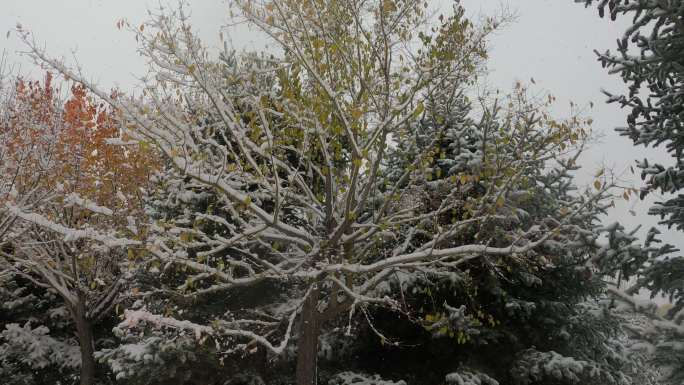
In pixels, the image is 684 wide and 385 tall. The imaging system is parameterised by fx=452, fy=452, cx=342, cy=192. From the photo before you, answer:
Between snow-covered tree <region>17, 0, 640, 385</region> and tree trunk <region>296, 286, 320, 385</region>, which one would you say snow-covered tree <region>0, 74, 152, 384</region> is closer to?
snow-covered tree <region>17, 0, 640, 385</region>

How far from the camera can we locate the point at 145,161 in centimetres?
1112

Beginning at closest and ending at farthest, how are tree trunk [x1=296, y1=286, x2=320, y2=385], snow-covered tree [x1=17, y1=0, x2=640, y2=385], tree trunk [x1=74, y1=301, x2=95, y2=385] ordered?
snow-covered tree [x1=17, y1=0, x2=640, y2=385] → tree trunk [x1=296, y1=286, x2=320, y2=385] → tree trunk [x1=74, y1=301, x2=95, y2=385]

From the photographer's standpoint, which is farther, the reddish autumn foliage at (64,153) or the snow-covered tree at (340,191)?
the reddish autumn foliage at (64,153)

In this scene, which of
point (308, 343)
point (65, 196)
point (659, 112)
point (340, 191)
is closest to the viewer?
point (659, 112)

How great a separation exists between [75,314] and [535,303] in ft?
36.7

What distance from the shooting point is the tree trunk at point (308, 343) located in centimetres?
783

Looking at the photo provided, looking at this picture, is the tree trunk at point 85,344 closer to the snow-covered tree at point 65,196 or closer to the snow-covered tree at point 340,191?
the snow-covered tree at point 65,196

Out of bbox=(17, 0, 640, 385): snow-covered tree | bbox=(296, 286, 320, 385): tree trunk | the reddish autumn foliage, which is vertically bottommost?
bbox=(296, 286, 320, 385): tree trunk

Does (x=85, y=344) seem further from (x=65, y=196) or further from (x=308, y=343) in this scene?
(x=308, y=343)

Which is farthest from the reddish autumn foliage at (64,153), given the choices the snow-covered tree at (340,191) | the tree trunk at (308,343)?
the tree trunk at (308,343)

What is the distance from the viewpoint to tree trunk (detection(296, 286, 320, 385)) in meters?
7.83

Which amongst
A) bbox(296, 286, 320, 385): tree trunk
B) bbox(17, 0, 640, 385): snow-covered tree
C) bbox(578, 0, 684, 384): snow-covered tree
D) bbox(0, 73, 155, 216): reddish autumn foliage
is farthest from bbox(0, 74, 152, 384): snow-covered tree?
bbox(578, 0, 684, 384): snow-covered tree

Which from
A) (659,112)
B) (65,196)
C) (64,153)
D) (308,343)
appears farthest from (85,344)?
(659,112)

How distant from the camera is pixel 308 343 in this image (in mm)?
8008
